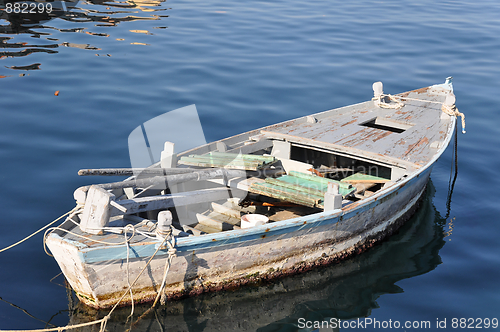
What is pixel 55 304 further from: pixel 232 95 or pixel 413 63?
pixel 413 63

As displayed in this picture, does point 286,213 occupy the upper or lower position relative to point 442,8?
lower

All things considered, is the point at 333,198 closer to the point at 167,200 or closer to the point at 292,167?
the point at 292,167

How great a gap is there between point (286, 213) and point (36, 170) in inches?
268

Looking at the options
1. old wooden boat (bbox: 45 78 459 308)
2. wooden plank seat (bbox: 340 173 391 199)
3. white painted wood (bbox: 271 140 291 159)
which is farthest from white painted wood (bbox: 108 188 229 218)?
wooden plank seat (bbox: 340 173 391 199)

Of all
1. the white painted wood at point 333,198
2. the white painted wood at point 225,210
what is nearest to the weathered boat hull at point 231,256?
the white painted wood at point 333,198

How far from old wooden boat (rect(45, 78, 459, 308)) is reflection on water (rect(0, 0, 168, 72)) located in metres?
13.3

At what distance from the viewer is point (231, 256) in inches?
308

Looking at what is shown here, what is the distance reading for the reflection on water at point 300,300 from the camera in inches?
296

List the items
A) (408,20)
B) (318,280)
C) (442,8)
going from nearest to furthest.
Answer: (318,280), (408,20), (442,8)

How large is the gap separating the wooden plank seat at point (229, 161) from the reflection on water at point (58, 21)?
42.1ft

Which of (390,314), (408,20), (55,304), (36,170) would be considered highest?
(408,20)

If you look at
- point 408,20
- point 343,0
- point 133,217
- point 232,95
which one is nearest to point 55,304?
point 133,217

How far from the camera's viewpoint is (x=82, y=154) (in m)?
13.2

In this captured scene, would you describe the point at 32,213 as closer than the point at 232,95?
Yes
